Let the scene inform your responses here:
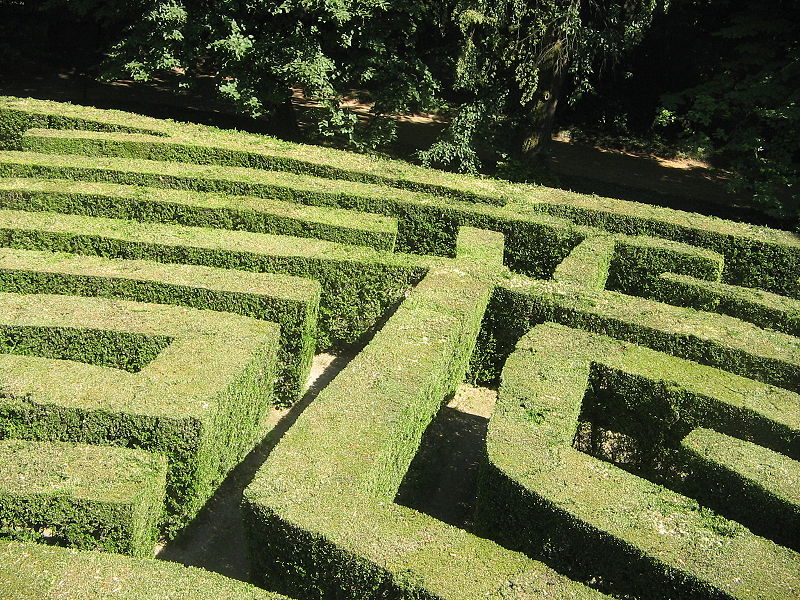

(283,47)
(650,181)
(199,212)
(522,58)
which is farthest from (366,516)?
(650,181)

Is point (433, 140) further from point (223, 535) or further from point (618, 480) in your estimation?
point (618, 480)

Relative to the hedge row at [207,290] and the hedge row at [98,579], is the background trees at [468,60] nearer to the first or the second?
the hedge row at [207,290]

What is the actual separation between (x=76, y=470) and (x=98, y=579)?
1.88 meters

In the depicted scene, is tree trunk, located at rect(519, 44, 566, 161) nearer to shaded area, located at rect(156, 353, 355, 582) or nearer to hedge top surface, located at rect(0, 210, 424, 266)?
hedge top surface, located at rect(0, 210, 424, 266)

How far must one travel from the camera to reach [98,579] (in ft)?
26.6

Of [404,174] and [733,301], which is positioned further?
[404,174]

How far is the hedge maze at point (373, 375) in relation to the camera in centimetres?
865

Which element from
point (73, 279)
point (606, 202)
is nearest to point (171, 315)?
point (73, 279)

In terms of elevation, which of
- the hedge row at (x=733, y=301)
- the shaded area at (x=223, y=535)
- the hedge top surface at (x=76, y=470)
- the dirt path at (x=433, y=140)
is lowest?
the shaded area at (x=223, y=535)

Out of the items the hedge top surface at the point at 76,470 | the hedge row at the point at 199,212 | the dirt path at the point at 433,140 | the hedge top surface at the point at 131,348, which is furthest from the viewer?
the dirt path at the point at 433,140

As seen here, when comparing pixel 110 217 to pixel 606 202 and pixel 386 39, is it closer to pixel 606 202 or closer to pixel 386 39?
pixel 386 39

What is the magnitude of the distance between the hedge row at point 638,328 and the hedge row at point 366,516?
10.4 feet

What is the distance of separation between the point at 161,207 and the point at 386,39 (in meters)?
10.00

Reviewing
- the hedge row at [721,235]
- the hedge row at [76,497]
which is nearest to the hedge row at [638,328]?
the hedge row at [721,235]
